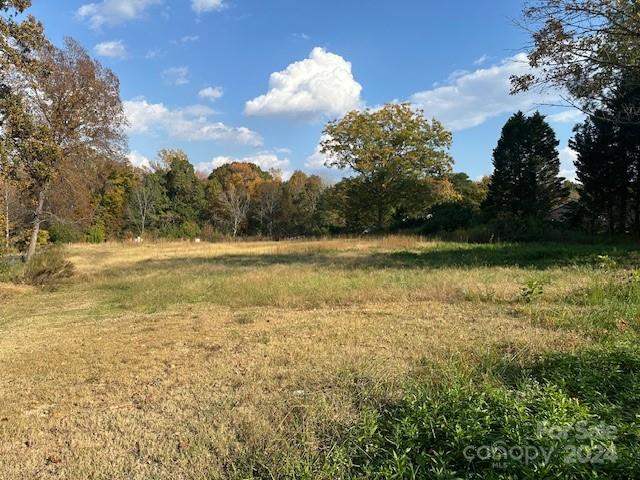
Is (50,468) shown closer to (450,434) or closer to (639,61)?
(450,434)

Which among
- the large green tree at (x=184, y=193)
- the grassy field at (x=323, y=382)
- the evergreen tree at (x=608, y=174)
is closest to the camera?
the grassy field at (x=323, y=382)

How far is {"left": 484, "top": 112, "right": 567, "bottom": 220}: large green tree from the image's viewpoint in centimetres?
2692

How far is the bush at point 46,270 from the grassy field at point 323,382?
5.36m

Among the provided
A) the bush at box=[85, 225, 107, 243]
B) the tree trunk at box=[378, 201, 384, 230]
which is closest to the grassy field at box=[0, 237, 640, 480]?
the tree trunk at box=[378, 201, 384, 230]

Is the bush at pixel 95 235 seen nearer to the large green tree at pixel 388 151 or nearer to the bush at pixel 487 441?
the large green tree at pixel 388 151

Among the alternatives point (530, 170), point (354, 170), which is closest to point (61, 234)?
point (354, 170)

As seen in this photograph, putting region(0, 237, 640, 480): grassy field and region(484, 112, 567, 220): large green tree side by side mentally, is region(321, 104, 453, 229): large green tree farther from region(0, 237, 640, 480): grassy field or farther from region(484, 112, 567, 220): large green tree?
region(0, 237, 640, 480): grassy field

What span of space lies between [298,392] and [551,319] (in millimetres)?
3453

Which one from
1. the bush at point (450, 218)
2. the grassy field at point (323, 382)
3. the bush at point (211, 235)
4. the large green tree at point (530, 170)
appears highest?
the large green tree at point (530, 170)

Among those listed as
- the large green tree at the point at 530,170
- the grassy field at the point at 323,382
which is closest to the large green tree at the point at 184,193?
the large green tree at the point at 530,170

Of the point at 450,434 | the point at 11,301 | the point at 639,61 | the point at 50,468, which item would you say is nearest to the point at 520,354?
the point at 450,434

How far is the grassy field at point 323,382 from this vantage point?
100 inches

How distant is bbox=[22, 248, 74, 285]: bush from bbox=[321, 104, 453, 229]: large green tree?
2239 cm

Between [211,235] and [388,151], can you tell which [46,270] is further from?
[211,235]
